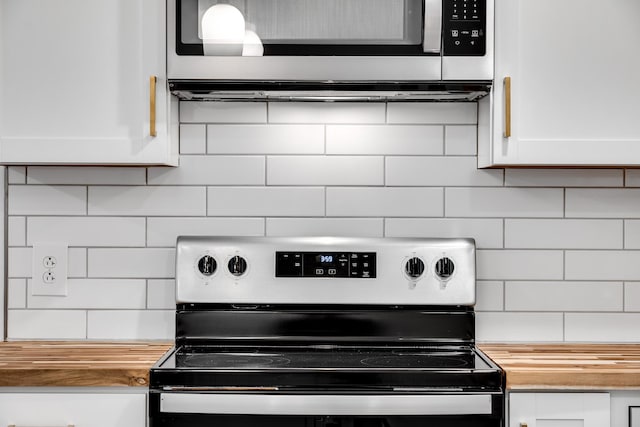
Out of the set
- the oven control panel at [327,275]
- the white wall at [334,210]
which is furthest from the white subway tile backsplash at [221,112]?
the oven control panel at [327,275]

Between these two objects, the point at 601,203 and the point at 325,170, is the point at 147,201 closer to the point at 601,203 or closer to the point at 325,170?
the point at 325,170

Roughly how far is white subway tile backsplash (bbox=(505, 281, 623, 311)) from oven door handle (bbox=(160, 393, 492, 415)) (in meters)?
0.54

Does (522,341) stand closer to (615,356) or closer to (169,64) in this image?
(615,356)

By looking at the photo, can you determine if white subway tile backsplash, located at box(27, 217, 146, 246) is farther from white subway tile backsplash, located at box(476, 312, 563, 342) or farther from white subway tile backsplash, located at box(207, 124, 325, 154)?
white subway tile backsplash, located at box(476, 312, 563, 342)

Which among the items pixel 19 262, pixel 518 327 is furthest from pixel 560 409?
pixel 19 262

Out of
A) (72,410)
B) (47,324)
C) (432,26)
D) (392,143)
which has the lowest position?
(72,410)

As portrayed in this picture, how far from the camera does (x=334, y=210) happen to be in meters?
1.91

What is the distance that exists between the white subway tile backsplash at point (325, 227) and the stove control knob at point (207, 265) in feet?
0.62

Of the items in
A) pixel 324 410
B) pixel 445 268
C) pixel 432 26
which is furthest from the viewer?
pixel 445 268

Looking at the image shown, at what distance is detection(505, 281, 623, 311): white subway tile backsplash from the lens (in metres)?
1.91

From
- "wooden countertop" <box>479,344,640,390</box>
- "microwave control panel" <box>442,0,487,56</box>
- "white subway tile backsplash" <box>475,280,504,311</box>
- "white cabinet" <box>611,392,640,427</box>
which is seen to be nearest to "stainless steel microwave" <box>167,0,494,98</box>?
"microwave control panel" <box>442,0,487,56</box>

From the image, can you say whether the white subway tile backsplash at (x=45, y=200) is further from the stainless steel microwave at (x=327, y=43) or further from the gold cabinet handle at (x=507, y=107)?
the gold cabinet handle at (x=507, y=107)

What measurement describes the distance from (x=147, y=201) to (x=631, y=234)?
142 cm

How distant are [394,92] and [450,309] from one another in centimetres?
63
